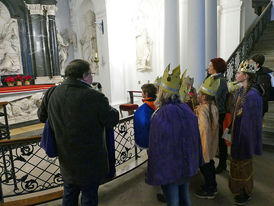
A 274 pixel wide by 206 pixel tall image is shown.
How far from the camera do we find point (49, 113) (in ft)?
6.22

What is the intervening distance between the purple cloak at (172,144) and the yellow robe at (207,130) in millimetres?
709

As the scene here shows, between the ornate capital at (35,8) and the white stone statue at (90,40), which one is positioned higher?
the ornate capital at (35,8)

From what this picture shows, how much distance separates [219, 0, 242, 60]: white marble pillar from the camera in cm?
859

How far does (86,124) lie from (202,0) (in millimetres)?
3814

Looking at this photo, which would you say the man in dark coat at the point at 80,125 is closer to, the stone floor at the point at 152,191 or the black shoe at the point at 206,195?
the stone floor at the point at 152,191

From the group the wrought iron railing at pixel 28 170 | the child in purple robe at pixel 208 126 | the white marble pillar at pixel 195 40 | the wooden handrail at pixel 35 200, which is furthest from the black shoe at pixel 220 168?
the wooden handrail at pixel 35 200

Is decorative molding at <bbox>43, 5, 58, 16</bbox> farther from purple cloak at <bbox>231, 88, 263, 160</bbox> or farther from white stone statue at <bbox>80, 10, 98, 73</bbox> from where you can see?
purple cloak at <bbox>231, 88, 263, 160</bbox>

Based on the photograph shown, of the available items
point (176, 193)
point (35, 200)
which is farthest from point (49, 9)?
point (176, 193)

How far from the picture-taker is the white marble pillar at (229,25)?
859cm

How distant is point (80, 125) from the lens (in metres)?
1.79

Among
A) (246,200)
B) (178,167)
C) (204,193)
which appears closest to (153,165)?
(178,167)

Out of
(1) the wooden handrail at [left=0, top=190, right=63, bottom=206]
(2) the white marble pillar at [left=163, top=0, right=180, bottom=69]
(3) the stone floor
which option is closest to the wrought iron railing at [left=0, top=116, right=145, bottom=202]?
(1) the wooden handrail at [left=0, top=190, right=63, bottom=206]

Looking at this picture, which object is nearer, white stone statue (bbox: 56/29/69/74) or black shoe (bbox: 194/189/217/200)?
black shoe (bbox: 194/189/217/200)

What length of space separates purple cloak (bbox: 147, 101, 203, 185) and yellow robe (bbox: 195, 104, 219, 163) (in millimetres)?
709
